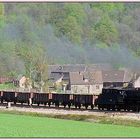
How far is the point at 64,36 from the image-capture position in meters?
120

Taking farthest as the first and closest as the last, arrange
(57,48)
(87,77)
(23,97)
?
(57,48)
(87,77)
(23,97)

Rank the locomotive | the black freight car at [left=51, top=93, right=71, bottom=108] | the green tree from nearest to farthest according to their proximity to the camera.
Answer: the locomotive < the black freight car at [left=51, top=93, right=71, bottom=108] < the green tree

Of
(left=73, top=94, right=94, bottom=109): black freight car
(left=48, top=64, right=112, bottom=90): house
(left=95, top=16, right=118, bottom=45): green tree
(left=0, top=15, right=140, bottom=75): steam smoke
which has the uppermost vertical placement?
(left=95, top=16, right=118, bottom=45): green tree

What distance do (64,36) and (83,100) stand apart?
79858 millimetres

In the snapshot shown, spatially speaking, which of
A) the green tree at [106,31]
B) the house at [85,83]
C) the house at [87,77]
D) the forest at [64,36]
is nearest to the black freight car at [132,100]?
the forest at [64,36]

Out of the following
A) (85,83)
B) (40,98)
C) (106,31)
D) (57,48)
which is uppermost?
(106,31)

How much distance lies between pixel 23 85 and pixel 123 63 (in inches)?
882

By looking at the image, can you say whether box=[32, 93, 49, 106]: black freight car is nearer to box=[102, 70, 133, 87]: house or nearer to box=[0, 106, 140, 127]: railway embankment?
box=[0, 106, 140, 127]: railway embankment

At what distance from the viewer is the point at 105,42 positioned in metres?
115

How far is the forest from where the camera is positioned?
309ft

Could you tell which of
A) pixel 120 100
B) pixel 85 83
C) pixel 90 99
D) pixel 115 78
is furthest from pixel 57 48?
pixel 120 100

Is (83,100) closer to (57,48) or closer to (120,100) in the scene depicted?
(120,100)

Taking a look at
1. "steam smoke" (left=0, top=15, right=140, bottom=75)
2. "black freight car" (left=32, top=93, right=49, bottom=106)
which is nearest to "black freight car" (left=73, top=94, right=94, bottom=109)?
"black freight car" (left=32, top=93, right=49, bottom=106)

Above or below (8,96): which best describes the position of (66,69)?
above
